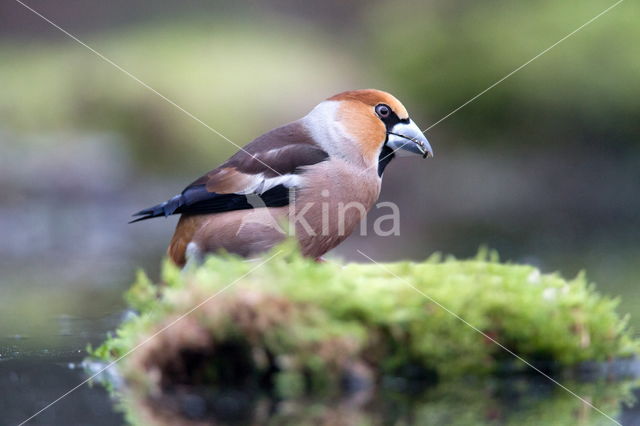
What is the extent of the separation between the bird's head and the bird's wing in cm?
33

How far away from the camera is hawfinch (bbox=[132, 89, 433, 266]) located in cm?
497

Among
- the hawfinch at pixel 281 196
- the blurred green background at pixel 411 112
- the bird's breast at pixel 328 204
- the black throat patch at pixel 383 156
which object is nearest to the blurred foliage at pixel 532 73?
the blurred green background at pixel 411 112

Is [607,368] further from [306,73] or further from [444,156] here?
[306,73]

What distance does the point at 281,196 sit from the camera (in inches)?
199

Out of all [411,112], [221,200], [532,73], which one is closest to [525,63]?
[532,73]

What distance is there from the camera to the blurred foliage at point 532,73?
14.0 meters

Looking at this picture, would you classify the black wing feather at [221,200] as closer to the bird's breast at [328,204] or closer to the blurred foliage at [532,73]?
the bird's breast at [328,204]

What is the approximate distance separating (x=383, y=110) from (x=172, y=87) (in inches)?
397

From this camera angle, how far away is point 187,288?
10.8ft

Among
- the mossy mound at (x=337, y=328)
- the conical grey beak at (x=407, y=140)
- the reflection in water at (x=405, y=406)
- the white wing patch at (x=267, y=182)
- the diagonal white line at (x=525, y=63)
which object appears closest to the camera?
the reflection in water at (x=405, y=406)

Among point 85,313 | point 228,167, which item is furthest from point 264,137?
point 85,313

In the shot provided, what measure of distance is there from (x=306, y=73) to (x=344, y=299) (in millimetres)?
13334

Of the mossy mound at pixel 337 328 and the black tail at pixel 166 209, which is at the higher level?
the mossy mound at pixel 337 328

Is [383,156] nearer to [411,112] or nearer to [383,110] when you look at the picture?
[383,110]
